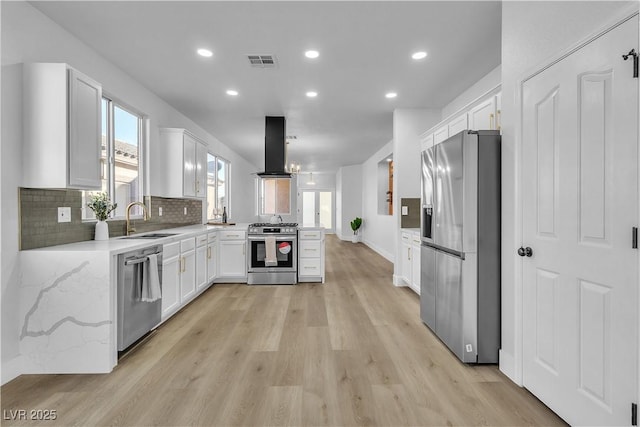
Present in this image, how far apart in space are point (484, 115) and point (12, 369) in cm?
424

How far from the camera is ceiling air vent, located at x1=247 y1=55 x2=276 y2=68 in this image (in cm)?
316

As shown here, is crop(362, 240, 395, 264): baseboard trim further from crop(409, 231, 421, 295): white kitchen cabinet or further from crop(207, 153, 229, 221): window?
crop(207, 153, 229, 221): window

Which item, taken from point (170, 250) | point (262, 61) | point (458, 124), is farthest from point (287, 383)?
point (458, 124)

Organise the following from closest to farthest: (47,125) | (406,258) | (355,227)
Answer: (47,125), (406,258), (355,227)

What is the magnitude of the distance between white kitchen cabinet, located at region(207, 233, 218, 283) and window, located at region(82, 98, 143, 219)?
1.01 metres

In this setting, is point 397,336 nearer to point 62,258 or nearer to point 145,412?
point 145,412

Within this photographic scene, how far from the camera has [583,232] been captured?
5.37 feet

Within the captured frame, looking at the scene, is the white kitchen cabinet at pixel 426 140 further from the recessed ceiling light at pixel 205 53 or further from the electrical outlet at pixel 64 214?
the electrical outlet at pixel 64 214

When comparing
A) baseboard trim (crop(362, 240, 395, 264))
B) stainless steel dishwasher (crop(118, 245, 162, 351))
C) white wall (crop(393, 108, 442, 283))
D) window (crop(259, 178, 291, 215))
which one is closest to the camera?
stainless steel dishwasher (crop(118, 245, 162, 351))

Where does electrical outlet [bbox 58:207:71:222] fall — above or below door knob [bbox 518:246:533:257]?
above

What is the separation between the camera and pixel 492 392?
2.04m

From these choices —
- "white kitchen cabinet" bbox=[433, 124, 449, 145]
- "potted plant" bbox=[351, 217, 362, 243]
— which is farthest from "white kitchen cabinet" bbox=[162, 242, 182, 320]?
"potted plant" bbox=[351, 217, 362, 243]

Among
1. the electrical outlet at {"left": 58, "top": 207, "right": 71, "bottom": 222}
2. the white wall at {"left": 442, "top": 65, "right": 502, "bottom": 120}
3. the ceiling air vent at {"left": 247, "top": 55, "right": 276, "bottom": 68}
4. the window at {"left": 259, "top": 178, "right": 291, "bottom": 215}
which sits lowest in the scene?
the electrical outlet at {"left": 58, "top": 207, "right": 71, "bottom": 222}

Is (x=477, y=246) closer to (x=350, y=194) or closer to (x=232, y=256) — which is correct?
(x=232, y=256)
